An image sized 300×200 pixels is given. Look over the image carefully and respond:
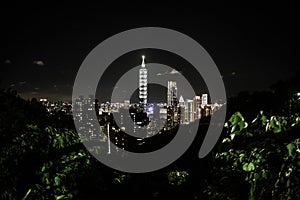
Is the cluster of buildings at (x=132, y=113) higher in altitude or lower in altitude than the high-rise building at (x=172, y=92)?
lower

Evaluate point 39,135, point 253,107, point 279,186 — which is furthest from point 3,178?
point 253,107

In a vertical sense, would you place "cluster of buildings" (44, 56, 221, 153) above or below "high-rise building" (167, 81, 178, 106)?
below

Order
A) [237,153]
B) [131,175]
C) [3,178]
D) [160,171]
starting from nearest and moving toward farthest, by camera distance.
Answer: [237,153]
[3,178]
[131,175]
[160,171]

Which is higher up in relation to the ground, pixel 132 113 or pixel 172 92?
pixel 172 92

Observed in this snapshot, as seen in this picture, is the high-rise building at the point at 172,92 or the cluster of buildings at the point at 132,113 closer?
the cluster of buildings at the point at 132,113

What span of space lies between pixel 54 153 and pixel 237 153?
80.2 inches

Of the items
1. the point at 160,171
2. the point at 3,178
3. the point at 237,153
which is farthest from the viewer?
the point at 160,171

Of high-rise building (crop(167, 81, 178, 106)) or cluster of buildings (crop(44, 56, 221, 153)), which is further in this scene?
high-rise building (crop(167, 81, 178, 106))

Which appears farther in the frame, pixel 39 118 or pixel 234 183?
pixel 39 118

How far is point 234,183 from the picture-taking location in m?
1.85

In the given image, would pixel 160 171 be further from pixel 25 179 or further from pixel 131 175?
pixel 25 179

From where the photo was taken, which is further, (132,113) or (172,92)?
(172,92)

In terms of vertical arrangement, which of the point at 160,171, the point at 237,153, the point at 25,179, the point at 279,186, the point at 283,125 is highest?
the point at 283,125

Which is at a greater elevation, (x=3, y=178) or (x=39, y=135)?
(x=39, y=135)
